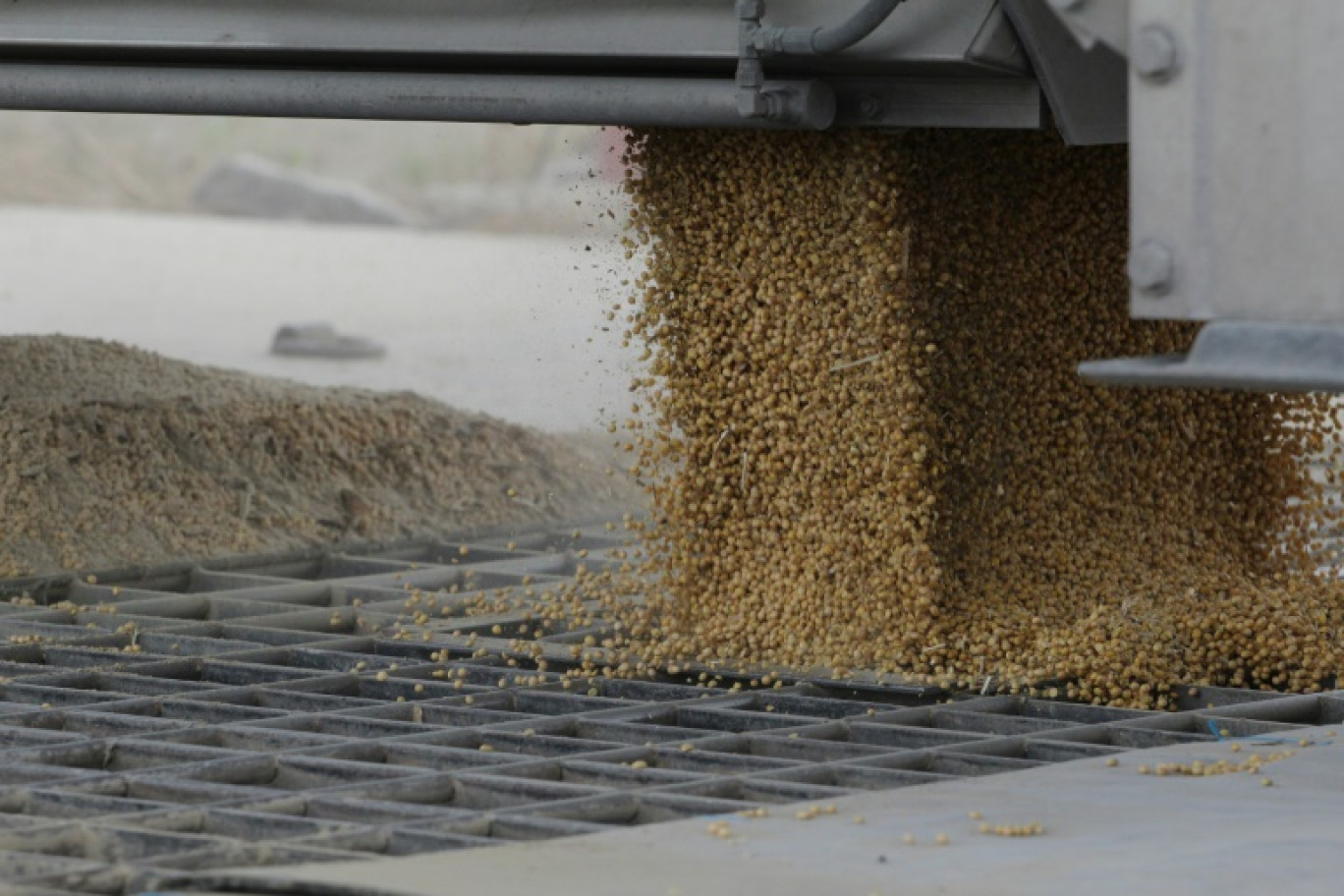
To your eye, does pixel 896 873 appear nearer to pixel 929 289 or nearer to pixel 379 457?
pixel 929 289

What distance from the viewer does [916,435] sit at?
5.58m

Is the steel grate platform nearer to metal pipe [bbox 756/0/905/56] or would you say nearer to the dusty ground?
the dusty ground

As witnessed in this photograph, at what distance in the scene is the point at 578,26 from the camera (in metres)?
5.25

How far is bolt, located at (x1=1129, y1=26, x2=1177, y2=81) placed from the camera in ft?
12.3

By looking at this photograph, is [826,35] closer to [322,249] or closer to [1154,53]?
[1154,53]

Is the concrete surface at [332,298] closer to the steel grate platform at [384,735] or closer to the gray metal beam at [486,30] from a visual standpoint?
the steel grate platform at [384,735]

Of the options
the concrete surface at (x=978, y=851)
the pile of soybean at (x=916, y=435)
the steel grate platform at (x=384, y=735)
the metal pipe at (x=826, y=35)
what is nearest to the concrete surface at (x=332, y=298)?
the steel grate platform at (x=384, y=735)

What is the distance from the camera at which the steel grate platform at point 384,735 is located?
4.04 meters

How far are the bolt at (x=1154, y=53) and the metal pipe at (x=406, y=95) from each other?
1401mm

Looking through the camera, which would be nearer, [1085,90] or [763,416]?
[1085,90]

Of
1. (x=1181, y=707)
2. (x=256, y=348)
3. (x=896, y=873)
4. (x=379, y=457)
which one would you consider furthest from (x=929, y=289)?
(x=256, y=348)

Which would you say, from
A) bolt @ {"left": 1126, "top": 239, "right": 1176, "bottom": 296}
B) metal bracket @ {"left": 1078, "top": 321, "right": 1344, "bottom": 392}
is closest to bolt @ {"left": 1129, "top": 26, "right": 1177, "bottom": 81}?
bolt @ {"left": 1126, "top": 239, "right": 1176, "bottom": 296}

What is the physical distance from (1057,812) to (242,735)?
1779 millimetres

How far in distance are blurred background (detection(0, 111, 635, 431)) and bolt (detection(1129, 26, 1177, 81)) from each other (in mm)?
6554
